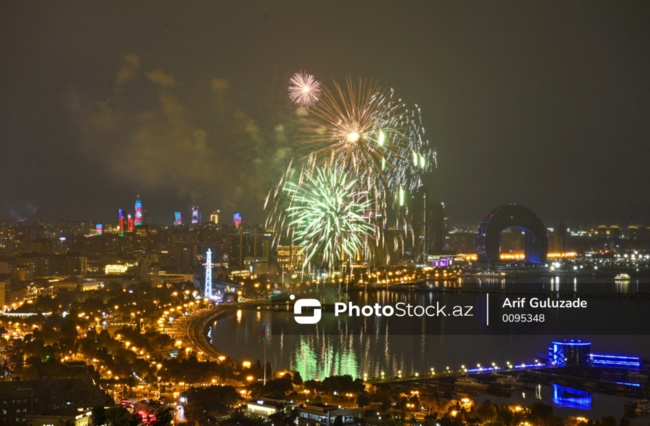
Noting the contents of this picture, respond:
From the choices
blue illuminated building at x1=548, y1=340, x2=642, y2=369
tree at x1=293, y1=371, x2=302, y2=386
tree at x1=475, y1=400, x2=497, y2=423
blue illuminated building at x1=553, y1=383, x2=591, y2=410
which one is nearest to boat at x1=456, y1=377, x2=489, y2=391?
blue illuminated building at x1=553, y1=383, x2=591, y2=410

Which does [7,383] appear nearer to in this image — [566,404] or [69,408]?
[69,408]

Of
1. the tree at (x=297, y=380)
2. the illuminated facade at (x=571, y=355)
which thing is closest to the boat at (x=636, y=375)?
the illuminated facade at (x=571, y=355)

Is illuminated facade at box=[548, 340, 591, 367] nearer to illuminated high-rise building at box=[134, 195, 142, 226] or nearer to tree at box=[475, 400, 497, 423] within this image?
tree at box=[475, 400, 497, 423]

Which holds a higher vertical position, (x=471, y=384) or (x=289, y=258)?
(x=289, y=258)

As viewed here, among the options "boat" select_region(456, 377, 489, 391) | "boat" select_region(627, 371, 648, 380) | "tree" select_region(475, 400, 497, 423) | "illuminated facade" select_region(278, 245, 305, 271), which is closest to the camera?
"tree" select_region(475, 400, 497, 423)

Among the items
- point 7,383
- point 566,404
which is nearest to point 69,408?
point 7,383

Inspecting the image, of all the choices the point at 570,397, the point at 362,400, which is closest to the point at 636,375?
the point at 570,397

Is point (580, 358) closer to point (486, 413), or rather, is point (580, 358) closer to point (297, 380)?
point (486, 413)

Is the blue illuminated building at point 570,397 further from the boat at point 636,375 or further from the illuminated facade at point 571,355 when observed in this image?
the illuminated facade at point 571,355
